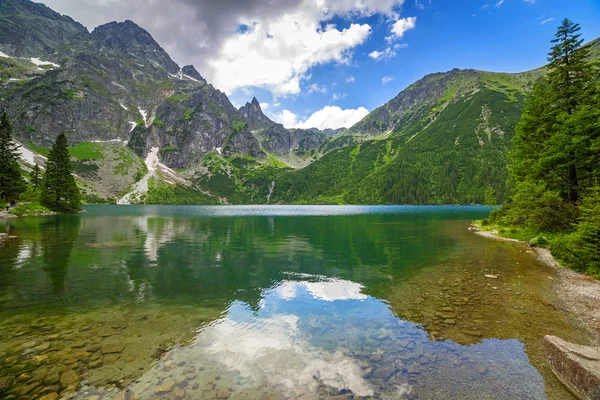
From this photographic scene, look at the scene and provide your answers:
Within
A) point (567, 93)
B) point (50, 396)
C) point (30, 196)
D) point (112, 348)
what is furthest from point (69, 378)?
point (30, 196)

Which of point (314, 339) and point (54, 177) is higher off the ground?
point (54, 177)

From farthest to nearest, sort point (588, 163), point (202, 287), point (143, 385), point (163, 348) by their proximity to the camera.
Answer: point (588, 163) → point (202, 287) → point (163, 348) → point (143, 385)

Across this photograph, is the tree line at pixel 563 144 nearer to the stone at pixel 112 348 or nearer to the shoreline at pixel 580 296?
the shoreline at pixel 580 296

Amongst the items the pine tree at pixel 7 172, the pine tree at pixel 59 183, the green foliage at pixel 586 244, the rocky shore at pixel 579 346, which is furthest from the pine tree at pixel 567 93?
the pine tree at pixel 59 183

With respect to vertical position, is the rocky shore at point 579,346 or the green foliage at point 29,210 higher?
the green foliage at point 29,210

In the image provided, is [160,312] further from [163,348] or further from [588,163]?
[588,163]

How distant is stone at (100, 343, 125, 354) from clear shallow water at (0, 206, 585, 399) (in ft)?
0.27

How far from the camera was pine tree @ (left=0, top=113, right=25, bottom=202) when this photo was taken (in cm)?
7788

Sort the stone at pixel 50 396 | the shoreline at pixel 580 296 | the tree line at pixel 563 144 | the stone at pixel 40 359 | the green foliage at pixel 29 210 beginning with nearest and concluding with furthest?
1. the stone at pixel 50 396
2. the stone at pixel 40 359
3. the shoreline at pixel 580 296
4. the tree line at pixel 563 144
5. the green foliage at pixel 29 210

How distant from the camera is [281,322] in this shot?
1526cm

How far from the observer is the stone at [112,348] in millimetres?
11556

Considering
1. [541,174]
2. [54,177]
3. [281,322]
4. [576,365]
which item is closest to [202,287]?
[281,322]

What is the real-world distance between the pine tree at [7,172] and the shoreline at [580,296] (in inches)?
4526

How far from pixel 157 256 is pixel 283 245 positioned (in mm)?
17637
